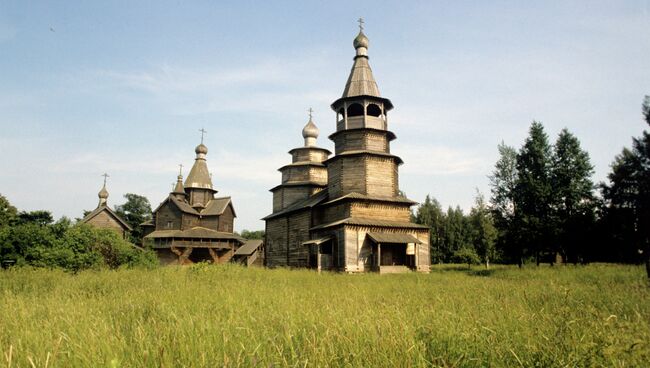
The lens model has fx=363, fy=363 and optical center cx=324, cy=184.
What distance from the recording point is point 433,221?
6638 cm

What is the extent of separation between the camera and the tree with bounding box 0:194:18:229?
35.8 meters

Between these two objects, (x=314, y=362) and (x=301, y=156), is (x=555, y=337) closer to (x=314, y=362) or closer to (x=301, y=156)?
(x=314, y=362)

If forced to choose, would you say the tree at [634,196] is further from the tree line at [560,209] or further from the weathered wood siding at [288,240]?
the weathered wood siding at [288,240]

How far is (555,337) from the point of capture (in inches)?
142

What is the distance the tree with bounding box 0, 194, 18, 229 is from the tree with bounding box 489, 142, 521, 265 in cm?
4796

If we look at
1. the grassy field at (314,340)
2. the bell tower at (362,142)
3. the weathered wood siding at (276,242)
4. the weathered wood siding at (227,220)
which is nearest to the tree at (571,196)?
the bell tower at (362,142)

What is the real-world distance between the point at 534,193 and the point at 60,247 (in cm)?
3552

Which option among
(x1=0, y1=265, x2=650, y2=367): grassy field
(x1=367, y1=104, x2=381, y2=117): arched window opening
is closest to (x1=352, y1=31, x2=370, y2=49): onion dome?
(x1=367, y1=104, x2=381, y2=117): arched window opening

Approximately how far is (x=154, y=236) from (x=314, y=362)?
46.7 metres

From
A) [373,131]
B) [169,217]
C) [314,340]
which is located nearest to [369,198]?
[373,131]

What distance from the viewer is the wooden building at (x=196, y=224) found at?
145 feet

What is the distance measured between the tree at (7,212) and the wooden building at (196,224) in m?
13.1

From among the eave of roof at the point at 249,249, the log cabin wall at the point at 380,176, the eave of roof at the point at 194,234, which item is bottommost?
the eave of roof at the point at 249,249

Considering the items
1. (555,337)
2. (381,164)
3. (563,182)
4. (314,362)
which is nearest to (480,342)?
(555,337)
